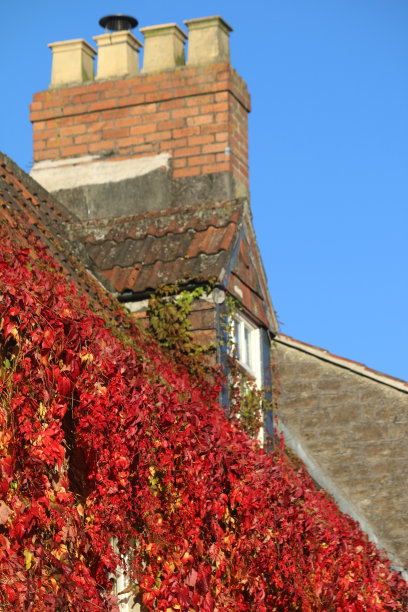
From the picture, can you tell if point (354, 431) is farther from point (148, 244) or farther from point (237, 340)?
point (148, 244)

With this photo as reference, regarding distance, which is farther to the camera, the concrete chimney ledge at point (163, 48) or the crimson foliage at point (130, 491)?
the concrete chimney ledge at point (163, 48)

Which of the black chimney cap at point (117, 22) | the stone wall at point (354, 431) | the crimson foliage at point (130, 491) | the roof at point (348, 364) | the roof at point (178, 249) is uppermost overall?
the black chimney cap at point (117, 22)

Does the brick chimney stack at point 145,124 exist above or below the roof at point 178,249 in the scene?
above

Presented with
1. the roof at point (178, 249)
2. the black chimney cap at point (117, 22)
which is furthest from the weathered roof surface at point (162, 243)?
the black chimney cap at point (117, 22)

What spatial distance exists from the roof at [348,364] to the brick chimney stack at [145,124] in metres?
3.00

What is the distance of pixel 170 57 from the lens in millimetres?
13008

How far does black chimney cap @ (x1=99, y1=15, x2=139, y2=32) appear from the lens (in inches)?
578

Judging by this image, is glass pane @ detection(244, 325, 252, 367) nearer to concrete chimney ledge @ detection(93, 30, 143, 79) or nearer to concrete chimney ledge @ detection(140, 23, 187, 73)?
concrete chimney ledge @ detection(140, 23, 187, 73)

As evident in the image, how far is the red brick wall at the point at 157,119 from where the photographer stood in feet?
40.9

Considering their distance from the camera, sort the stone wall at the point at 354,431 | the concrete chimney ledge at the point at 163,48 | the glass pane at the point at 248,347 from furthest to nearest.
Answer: the stone wall at the point at 354,431, the concrete chimney ledge at the point at 163,48, the glass pane at the point at 248,347

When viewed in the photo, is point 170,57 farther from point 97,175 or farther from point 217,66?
point 97,175

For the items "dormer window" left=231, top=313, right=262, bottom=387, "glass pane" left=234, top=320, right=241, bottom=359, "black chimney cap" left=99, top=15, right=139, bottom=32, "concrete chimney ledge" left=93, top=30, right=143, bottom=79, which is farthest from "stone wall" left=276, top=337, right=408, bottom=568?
"black chimney cap" left=99, top=15, right=139, bottom=32

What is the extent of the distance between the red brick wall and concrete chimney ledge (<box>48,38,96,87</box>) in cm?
17

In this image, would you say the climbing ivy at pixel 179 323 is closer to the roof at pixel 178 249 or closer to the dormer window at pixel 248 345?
the roof at pixel 178 249
